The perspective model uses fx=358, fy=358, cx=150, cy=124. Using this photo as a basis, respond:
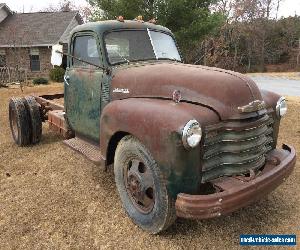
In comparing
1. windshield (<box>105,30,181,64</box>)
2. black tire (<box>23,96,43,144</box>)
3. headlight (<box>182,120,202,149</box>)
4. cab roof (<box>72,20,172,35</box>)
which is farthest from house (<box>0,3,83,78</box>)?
headlight (<box>182,120,202,149</box>)

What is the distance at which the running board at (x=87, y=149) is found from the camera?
4351mm

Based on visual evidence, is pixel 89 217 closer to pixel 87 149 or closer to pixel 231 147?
pixel 87 149

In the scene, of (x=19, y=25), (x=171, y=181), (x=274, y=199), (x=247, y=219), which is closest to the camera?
(x=171, y=181)

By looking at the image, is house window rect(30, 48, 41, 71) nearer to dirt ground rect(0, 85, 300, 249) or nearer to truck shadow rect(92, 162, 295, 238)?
dirt ground rect(0, 85, 300, 249)

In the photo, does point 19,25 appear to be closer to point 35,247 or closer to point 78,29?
point 78,29

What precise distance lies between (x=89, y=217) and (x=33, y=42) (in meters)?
23.3

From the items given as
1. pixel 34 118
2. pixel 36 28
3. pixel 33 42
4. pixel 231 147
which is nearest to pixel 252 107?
pixel 231 147

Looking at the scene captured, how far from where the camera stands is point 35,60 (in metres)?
Answer: 25.7

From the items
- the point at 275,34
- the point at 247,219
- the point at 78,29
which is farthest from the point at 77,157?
the point at 275,34

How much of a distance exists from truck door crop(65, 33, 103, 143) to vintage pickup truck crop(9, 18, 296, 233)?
0.09 feet

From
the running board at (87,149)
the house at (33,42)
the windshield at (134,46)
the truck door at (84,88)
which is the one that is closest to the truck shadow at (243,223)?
the running board at (87,149)

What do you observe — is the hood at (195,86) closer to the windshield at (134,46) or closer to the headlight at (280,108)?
the windshield at (134,46)

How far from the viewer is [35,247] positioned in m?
3.43

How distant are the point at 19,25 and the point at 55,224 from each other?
86.1ft
